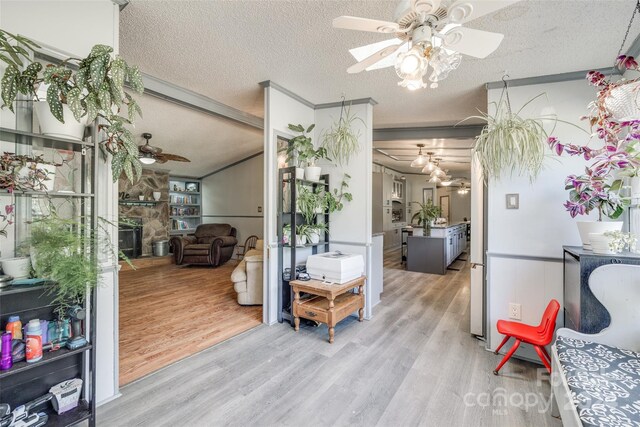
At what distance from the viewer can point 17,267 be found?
1.39 m

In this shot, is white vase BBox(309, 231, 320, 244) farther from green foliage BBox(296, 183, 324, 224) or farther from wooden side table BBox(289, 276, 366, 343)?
wooden side table BBox(289, 276, 366, 343)

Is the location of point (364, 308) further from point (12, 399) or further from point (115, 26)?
point (115, 26)

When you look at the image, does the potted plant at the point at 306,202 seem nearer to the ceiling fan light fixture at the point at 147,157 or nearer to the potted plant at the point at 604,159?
the potted plant at the point at 604,159

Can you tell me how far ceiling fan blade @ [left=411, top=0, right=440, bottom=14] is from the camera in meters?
1.21

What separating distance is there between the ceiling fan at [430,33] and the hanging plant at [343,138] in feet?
5.94

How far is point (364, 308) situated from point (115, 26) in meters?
3.32

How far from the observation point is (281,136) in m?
3.21

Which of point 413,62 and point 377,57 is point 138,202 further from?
point 413,62

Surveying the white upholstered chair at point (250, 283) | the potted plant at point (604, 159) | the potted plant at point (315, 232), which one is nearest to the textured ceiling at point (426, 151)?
the potted plant at point (315, 232)

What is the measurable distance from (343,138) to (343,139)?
12 mm

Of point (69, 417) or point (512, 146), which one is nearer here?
point (69, 417)

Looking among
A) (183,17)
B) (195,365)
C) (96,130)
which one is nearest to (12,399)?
(195,365)

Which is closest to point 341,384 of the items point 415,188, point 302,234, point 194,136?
point 302,234

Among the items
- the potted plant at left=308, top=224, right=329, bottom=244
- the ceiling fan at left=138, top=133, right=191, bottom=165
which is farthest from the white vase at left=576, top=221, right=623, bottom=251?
the ceiling fan at left=138, top=133, right=191, bottom=165
